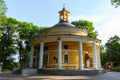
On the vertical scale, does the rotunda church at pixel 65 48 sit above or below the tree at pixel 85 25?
below

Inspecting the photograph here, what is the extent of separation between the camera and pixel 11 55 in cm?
4591

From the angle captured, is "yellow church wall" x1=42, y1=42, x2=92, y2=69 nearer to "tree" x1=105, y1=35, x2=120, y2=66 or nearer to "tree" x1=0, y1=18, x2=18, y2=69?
"tree" x1=0, y1=18, x2=18, y2=69

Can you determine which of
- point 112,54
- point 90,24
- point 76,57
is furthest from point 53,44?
point 112,54

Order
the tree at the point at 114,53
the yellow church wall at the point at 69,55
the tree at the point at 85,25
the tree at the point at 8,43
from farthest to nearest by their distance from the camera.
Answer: the tree at the point at 114,53, the tree at the point at 85,25, the tree at the point at 8,43, the yellow church wall at the point at 69,55

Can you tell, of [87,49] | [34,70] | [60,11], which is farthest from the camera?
[60,11]

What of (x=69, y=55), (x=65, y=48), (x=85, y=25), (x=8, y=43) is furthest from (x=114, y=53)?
(x=65, y=48)

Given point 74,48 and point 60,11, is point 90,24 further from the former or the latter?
point 74,48

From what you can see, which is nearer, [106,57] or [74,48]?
[74,48]

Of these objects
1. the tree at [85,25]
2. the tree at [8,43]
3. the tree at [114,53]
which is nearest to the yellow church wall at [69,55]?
the tree at [8,43]

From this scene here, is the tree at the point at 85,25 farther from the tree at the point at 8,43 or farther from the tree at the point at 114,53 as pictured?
the tree at the point at 8,43

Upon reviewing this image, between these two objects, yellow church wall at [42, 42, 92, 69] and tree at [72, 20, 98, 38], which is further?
tree at [72, 20, 98, 38]

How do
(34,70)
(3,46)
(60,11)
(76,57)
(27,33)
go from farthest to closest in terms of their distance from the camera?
(27,33) → (3,46) → (60,11) → (76,57) → (34,70)

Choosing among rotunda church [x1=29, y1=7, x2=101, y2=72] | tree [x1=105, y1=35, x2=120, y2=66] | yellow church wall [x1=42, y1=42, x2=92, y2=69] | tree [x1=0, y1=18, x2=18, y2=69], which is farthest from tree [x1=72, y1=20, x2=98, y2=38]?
yellow church wall [x1=42, y1=42, x2=92, y2=69]

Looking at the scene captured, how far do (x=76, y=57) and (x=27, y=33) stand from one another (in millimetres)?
23119
